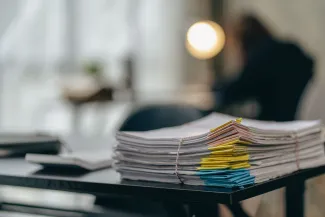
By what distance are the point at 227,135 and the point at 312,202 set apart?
46cm

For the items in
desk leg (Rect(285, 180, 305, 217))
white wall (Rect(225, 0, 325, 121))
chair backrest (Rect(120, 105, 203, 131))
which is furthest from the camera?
white wall (Rect(225, 0, 325, 121))

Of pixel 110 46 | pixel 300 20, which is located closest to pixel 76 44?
pixel 110 46

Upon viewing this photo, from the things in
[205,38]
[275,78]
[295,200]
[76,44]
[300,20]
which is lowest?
[295,200]

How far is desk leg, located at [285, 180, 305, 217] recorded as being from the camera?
126 cm

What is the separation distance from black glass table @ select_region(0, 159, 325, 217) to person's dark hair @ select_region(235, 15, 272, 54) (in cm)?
307

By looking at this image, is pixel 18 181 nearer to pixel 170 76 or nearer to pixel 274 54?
pixel 274 54

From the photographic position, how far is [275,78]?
398cm

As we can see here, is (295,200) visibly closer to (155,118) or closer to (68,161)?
(68,161)

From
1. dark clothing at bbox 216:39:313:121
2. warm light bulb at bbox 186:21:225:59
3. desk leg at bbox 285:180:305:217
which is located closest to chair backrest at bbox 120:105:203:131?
desk leg at bbox 285:180:305:217

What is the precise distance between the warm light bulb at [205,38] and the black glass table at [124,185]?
9.79ft

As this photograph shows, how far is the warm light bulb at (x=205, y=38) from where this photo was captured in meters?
4.17

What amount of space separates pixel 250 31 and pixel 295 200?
3.10m

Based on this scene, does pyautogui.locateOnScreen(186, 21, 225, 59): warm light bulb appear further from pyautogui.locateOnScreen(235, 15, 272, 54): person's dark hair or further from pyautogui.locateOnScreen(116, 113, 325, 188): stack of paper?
pyautogui.locateOnScreen(116, 113, 325, 188): stack of paper

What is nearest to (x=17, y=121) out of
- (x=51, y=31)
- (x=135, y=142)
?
(x=51, y=31)
